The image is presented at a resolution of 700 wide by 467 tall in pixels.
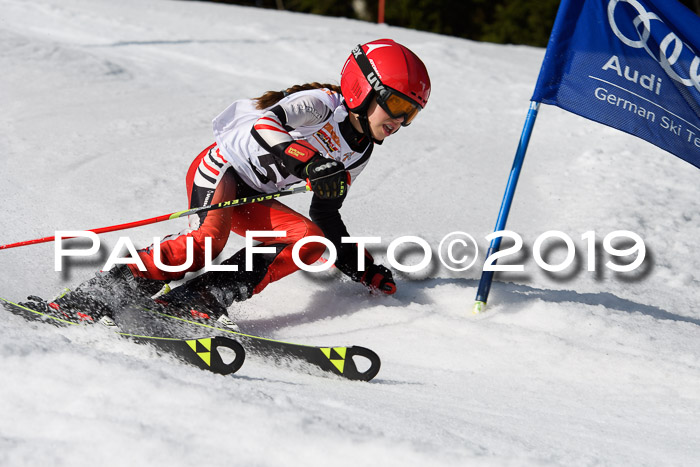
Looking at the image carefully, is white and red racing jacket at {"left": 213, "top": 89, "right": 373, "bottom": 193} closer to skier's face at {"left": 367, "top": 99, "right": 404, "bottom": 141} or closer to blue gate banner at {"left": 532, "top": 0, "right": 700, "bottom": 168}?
skier's face at {"left": 367, "top": 99, "right": 404, "bottom": 141}

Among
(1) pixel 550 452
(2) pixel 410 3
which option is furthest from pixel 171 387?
(2) pixel 410 3

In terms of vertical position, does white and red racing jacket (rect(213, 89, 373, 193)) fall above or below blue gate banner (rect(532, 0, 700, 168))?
below

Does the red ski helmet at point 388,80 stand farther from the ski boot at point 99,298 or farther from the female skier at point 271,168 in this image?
the ski boot at point 99,298

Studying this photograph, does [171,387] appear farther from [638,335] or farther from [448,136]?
[448,136]

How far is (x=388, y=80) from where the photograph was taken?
10.7 feet

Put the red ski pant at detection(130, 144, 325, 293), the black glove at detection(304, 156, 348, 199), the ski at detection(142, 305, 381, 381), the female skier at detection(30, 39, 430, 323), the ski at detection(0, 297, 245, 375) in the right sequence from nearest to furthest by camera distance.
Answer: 1. the ski at detection(0, 297, 245, 375)
2. the ski at detection(142, 305, 381, 381)
3. the black glove at detection(304, 156, 348, 199)
4. the female skier at detection(30, 39, 430, 323)
5. the red ski pant at detection(130, 144, 325, 293)

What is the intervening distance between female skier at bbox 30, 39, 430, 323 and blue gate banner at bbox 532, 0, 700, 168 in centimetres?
88

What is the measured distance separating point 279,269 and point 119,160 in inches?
117

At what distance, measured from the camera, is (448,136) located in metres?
7.57

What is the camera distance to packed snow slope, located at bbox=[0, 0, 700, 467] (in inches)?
79.4

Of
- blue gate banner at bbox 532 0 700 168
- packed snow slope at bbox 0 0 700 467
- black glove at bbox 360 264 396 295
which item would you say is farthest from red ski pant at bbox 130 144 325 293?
blue gate banner at bbox 532 0 700 168

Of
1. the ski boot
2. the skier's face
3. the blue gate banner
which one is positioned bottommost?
the ski boot

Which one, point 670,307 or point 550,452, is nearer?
point 550,452

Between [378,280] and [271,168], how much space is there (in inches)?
37.5
